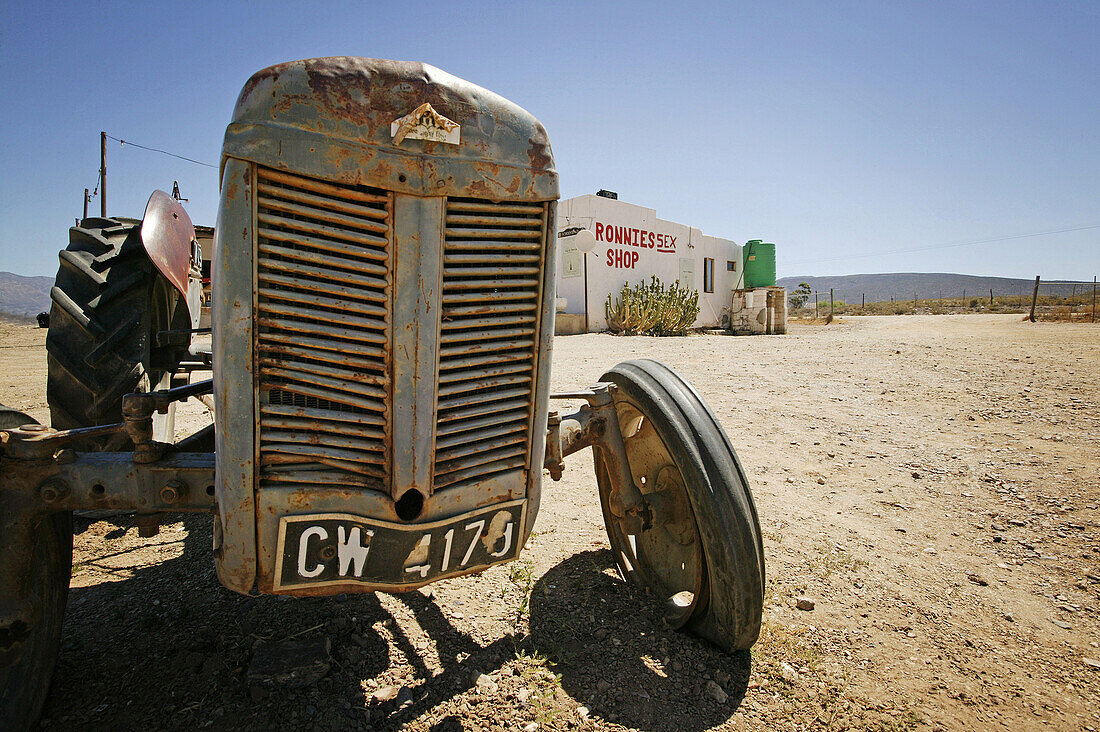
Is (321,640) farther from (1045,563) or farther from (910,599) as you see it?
(1045,563)

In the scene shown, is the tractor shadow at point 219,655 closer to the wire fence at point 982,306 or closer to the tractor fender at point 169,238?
the tractor fender at point 169,238

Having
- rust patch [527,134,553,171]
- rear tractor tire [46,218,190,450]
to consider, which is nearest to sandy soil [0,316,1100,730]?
rear tractor tire [46,218,190,450]

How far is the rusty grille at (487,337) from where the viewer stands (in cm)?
149

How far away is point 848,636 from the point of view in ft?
7.41

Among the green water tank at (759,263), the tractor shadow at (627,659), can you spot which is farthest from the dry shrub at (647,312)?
the tractor shadow at (627,659)

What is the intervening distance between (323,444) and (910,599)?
2.54 meters

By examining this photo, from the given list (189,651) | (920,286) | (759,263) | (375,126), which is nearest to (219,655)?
(189,651)

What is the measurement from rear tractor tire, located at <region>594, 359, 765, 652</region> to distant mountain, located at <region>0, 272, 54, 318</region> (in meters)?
115

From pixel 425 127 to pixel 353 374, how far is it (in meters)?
0.61

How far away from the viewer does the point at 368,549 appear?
1.47 meters

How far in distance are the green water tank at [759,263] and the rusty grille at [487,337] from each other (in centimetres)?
2196

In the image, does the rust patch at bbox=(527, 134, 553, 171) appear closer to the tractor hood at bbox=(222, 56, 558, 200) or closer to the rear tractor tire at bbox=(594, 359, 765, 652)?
the tractor hood at bbox=(222, 56, 558, 200)

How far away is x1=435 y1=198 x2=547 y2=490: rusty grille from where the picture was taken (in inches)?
58.6

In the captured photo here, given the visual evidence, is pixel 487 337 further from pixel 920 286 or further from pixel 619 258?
pixel 920 286
